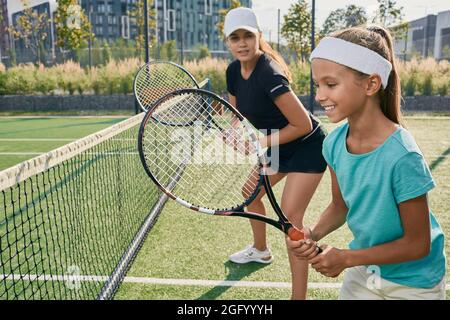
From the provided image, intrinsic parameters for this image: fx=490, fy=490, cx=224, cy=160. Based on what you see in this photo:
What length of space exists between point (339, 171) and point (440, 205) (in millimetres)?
4134

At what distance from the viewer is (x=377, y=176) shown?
1843 mm

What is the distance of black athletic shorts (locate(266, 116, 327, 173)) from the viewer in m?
3.30

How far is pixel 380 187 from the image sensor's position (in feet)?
6.06

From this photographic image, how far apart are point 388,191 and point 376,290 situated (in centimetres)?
48

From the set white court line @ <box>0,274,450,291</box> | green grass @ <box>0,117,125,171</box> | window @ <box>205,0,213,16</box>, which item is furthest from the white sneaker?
window @ <box>205,0,213,16</box>

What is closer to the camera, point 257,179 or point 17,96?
point 257,179

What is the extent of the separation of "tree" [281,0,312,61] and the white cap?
19.3m

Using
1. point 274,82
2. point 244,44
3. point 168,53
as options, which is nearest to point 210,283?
point 274,82

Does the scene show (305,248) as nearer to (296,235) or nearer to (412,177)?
(296,235)

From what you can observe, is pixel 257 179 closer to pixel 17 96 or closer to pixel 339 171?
pixel 339 171

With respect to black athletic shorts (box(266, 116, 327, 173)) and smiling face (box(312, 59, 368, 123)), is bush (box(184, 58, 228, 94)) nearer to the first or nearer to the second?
black athletic shorts (box(266, 116, 327, 173))
